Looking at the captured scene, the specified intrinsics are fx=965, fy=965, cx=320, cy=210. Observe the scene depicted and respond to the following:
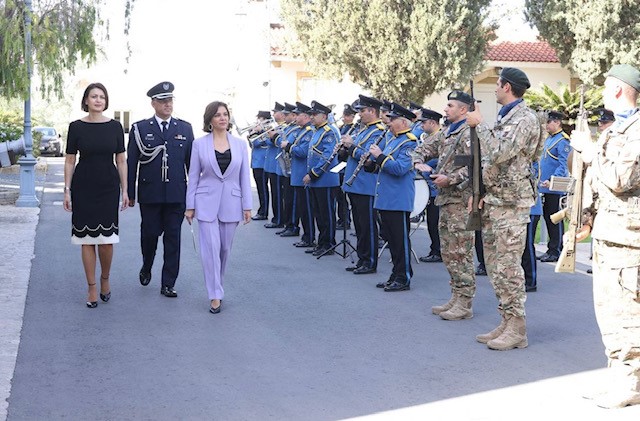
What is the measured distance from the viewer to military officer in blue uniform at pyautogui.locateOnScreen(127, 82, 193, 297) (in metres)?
9.39

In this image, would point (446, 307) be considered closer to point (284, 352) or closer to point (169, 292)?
point (284, 352)

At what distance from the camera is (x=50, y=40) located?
18.6m

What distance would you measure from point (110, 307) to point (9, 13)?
37.0ft

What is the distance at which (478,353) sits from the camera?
7383 millimetres

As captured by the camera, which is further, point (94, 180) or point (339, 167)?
point (339, 167)

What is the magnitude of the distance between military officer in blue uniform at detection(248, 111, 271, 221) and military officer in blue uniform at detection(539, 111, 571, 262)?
578cm

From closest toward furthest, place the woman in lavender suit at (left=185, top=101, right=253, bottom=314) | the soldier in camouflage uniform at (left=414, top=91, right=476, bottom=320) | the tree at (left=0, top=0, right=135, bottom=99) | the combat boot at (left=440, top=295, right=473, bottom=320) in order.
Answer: the soldier in camouflage uniform at (left=414, top=91, right=476, bottom=320) < the combat boot at (left=440, top=295, right=473, bottom=320) < the woman in lavender suit at (left=185, top=101, right=253, bottom=314) < the tree at (left=0, top=0, right=135, bottom=99)

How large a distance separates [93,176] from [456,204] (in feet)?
10.8

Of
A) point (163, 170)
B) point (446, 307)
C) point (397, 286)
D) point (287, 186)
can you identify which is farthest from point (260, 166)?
point (446, 307)

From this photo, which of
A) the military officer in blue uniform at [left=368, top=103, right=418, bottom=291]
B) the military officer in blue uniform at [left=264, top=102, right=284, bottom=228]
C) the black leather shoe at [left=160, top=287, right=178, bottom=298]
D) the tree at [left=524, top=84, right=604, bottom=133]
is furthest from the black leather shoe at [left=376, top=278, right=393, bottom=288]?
the tree at [left=524, top=84, right=604, bottom=133]

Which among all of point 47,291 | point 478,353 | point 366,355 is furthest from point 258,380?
point 47,291

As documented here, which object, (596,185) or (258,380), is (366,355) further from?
(596,185)

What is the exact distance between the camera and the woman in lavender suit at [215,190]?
8.86 m

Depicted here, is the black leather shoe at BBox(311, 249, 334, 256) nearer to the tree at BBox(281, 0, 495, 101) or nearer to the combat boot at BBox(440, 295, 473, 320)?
the combat boot at BBox(440, 295, 473, 320)
